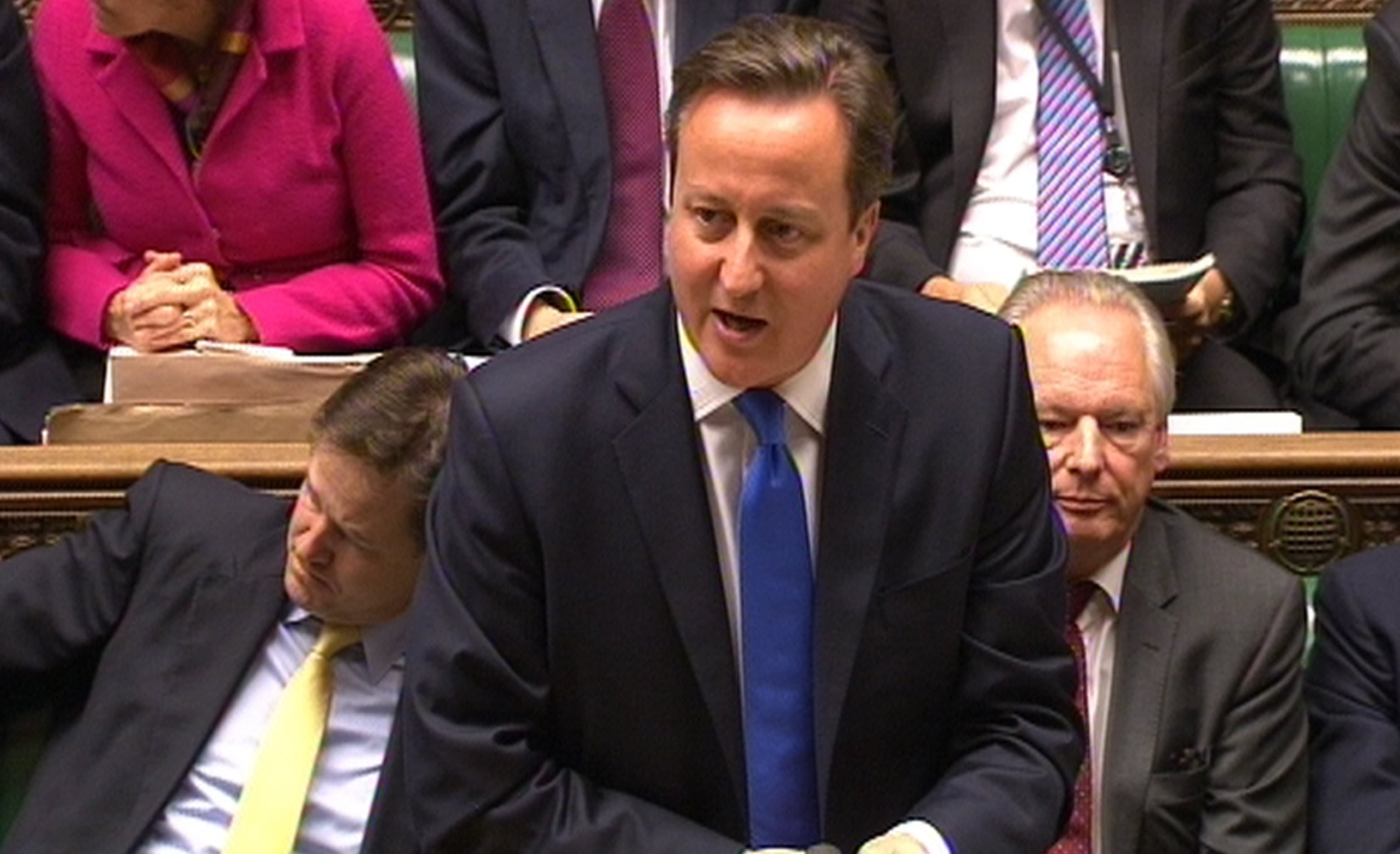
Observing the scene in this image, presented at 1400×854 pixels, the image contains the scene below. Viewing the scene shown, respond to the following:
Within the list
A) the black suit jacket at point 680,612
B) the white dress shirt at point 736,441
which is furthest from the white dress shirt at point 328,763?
the white dress shirt at point 736,441

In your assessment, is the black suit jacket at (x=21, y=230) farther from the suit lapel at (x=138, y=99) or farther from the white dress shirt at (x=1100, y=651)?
the white dress shirt at (x=1100, y=651)

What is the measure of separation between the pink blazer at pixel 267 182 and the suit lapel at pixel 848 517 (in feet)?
3.57

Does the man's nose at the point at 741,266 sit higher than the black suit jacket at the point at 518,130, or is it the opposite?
the man's nose at the point at 741,266

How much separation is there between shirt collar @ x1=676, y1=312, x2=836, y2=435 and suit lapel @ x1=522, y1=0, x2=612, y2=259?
3.64 feet

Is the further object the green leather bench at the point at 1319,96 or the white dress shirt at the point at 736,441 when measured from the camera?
the green leather bench at the point at 1319,96

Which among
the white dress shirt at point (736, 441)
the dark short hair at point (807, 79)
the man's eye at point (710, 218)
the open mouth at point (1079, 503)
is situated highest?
the dark short hair at point (807, 79)

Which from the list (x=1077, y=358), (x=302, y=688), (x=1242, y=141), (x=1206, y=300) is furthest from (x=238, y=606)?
(x=1242, y=141)

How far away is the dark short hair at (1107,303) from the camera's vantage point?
2.25 m

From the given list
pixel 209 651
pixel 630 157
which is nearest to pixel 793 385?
pixel 209 651

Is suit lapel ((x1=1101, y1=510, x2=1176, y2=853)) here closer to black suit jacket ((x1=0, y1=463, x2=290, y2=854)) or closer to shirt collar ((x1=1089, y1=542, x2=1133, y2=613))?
shirt collar ((x1=1089, y1=542, x2=1133, y2=613))

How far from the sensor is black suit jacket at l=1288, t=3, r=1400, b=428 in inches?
108

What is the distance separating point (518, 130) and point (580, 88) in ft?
0.31

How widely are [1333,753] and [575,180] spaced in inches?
45.5

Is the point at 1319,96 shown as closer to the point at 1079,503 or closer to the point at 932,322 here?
the point at 1079,503
